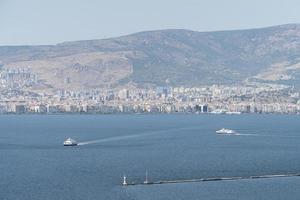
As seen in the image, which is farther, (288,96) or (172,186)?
(288,96)

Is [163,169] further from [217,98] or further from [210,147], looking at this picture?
[217,98]

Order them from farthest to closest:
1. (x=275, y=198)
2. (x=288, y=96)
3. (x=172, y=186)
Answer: (x=288, y=96), (x=172, y=186), (x=275, y=198)

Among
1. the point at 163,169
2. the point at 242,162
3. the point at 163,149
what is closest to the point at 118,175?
the point at 163,169

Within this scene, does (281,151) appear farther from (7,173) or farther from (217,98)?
(217,98)

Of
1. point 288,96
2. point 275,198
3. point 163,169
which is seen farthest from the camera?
point 288,96

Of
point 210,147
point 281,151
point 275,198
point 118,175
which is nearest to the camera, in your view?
point 275,198

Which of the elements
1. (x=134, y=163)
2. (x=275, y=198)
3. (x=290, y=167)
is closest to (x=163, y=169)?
(x=134, y=163)
